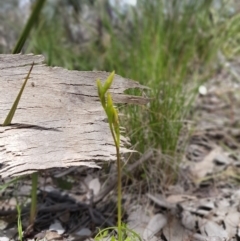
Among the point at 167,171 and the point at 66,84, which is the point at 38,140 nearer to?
the point at 66,84

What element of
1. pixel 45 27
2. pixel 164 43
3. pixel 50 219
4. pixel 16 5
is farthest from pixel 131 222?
pixel 16 5

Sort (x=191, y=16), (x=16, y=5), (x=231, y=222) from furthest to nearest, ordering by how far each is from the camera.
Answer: (x=16, y=5) → (x=191, y=16) → (x=231, y=222)

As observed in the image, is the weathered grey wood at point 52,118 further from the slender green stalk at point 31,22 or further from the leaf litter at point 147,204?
the leaf litter at point 147,204

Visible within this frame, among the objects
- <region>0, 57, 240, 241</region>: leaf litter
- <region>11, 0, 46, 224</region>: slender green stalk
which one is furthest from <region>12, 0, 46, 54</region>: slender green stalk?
<region>0, 57, 240, 241</region>: leaf litter

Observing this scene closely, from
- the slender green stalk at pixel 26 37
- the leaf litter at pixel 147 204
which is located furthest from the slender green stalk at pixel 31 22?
the leaf litter at pixel 147 204

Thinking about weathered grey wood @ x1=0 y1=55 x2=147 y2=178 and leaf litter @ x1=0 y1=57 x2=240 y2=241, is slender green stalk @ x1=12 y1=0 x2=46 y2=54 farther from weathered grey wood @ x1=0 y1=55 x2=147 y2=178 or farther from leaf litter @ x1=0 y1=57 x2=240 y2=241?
leaf litter @ x1=0 y1=57 x2=240 y2=241

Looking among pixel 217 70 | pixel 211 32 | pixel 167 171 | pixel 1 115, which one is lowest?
pixel 167 171

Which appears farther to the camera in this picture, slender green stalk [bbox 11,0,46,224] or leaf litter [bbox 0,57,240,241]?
leaf litter [bbox 0,57,240,241]

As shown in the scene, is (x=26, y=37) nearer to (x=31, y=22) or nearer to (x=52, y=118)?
(x=31, y=22)
